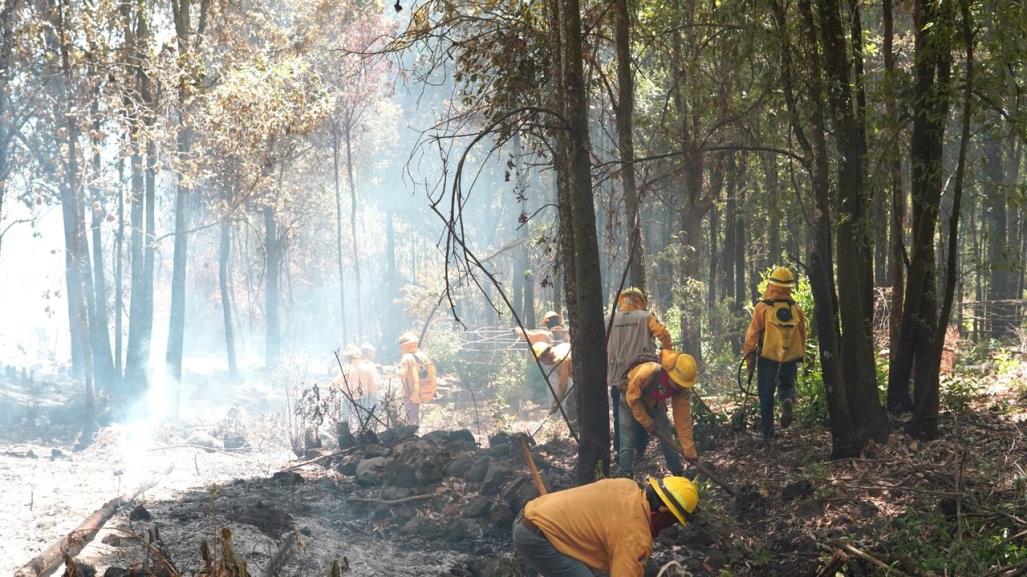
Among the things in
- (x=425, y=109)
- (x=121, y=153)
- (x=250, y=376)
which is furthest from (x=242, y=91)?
(x=425, y=109)

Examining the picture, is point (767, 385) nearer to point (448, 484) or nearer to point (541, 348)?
point (448, 484)

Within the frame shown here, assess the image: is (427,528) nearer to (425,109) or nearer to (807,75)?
(807,75)

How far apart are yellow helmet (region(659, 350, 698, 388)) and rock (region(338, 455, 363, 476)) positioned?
172 inches

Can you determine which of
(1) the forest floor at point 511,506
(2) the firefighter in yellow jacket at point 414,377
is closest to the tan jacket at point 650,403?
(1) the forest floor at point 511,506

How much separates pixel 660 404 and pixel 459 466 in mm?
2421

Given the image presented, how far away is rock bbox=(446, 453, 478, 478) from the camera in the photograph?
10.6m

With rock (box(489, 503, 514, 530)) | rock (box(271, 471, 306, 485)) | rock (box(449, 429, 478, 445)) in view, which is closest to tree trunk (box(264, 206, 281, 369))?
rock (box(449, 429, 478, 445))

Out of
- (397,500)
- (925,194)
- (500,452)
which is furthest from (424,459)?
(925,194)

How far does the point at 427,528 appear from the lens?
922 cm

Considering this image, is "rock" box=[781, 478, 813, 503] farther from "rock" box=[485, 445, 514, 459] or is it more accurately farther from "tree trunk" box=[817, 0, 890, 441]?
"rock" box=[485, 445, 514, 459]

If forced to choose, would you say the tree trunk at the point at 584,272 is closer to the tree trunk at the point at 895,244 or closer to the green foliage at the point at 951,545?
the green foliage at the point at 951,545

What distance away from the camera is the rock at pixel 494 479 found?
32.4ft

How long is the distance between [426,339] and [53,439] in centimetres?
1509

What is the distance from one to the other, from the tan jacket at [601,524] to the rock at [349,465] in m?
6.25
